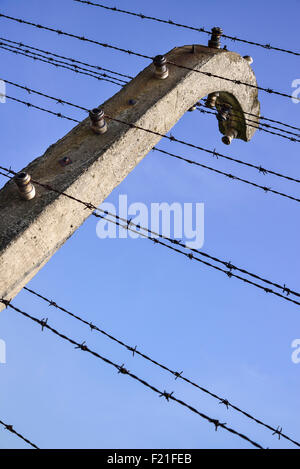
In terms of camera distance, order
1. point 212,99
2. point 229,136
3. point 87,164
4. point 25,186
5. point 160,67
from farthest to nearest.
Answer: point 229,136 < point 212,99 < point 160,67 < point 87,164 < point 25,186

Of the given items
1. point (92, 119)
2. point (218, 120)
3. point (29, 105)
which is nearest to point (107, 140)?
point (92, 119)

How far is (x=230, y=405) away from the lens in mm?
2943

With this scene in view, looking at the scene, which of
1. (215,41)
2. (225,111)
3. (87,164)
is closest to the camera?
(87,164)

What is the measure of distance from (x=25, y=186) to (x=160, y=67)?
2531 millimetres

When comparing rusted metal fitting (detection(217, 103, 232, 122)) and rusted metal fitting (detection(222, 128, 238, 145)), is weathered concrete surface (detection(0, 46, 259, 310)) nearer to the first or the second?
rusted metal fitting (detection(217, 103, 232, 122))

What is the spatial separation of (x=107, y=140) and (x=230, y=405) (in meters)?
2.75

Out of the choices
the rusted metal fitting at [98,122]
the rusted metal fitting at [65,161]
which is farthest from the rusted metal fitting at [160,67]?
the rusted metal fitting at [65,161]

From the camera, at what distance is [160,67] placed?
5191mm

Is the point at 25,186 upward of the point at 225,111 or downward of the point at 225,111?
downward

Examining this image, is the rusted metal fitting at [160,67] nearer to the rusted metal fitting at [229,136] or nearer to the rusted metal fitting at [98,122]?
the rusted metal fitting at [98,122]

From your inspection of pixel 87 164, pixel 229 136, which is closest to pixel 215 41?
pixel 229 136

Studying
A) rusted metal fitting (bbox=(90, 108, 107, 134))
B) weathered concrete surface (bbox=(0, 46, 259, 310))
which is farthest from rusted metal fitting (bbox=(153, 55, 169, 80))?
rusted metal fitting (bbox=(90, 108, 107, 134))

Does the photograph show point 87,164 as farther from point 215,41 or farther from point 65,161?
Result: point 215,41

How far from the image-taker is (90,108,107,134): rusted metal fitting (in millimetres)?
Result: 4359
